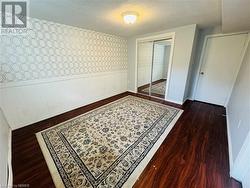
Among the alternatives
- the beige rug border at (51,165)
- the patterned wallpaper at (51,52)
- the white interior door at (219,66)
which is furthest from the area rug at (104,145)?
the white interior door at (219,66)

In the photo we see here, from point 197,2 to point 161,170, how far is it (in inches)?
95.4

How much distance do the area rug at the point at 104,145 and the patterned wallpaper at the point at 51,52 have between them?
1.18 meters

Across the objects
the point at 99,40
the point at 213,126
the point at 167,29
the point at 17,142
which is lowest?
the point at 17,142

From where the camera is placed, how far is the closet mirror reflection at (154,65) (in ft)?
13.0

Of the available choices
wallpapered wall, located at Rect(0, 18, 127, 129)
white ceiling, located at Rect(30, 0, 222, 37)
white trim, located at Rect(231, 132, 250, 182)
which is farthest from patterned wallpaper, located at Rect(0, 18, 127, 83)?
white trim, located at Rect(231, 132, 250, 182)

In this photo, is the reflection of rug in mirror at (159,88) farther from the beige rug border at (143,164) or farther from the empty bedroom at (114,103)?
the beige rug border at (143,164)

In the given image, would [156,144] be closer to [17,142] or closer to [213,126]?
[213,126]

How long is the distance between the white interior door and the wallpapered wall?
301cm

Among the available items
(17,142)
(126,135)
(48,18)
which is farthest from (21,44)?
(126,135)

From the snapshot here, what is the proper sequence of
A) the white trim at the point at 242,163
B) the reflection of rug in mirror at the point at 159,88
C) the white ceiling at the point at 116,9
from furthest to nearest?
the reflection of rug in mirror at the point at 159,88 → the white ceiling at the point at 116,9 → the white trim at the point at 242,163

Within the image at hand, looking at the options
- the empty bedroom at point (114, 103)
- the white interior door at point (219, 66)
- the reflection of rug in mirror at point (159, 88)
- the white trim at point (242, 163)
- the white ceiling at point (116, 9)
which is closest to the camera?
the white trim at point (242, 163)

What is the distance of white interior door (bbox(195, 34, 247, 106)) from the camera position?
9.92 ft

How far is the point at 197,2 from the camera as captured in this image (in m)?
1.69

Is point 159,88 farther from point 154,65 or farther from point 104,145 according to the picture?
point 104,145
